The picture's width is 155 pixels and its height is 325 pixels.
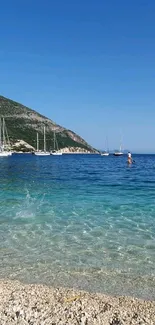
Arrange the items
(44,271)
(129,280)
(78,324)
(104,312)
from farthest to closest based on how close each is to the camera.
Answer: (44,271), (129,280), (104,312), (78,324)

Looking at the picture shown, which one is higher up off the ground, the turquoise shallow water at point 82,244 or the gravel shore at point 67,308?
the gravel shore at point 67,308

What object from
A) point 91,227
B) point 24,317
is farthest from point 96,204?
point 24,317

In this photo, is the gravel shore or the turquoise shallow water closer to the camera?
the gravel shore

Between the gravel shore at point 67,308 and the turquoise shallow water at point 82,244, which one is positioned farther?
the turquoise shallow water at point 82,244

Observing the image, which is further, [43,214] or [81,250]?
[43,214]

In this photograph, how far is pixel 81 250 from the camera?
1231 centimetres

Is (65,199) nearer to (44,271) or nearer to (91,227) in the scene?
(91,227)

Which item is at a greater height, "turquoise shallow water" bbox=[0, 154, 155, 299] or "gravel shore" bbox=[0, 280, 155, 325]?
"gravel shore" bbox=[0, 280, 155, 325]

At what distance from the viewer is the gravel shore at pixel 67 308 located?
6629 millimetres

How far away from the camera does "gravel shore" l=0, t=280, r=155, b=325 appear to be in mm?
6629

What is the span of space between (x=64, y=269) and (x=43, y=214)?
8735 mm

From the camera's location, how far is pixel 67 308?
284 inches

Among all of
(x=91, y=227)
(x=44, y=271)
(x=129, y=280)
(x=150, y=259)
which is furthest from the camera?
(x=91, y=227)

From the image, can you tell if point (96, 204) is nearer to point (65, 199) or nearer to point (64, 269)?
point (65, 199)
